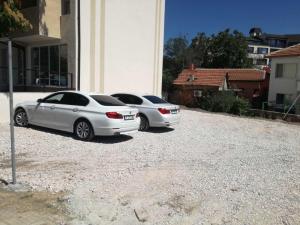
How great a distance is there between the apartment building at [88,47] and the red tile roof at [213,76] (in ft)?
57.2

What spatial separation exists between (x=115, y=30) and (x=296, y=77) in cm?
2176

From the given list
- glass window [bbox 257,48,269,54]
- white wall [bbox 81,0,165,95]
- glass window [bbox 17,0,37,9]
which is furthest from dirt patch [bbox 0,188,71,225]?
glass window [bbox 257,48,269,54]

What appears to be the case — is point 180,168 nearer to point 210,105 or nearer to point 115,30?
point 115,30

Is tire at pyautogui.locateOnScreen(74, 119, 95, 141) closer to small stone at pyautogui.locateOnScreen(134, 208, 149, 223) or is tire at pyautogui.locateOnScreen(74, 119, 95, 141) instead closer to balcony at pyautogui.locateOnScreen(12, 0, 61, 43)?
small stone at pyautogui.locateOnScreen(134, 208, 149, 223)

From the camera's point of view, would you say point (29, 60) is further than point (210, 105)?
No

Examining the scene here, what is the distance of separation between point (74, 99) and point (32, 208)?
21.6 ft

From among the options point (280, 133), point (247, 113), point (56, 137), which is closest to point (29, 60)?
point (56, 137)

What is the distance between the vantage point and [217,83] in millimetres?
37625

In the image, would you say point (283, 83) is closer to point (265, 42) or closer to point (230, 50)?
point (230, 50)

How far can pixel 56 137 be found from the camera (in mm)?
11328

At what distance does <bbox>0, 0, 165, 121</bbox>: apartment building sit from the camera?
16938 mm

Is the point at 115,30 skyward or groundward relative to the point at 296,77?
skyward

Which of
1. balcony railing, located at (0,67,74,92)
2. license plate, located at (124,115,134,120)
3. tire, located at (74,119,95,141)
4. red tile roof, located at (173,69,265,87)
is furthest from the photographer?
red tile roof, located at (173,69,265,87)

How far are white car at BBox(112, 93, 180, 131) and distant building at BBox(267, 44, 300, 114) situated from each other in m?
21.0
